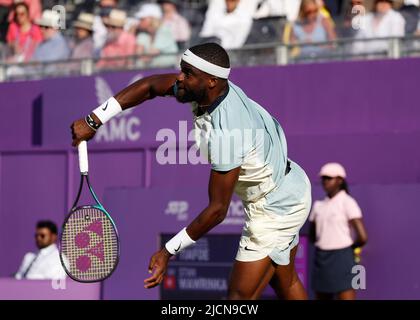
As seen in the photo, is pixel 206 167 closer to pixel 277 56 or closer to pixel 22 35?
pixel 277 56

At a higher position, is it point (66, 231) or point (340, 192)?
point (340, 192)

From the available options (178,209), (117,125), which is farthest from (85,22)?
(178,209)

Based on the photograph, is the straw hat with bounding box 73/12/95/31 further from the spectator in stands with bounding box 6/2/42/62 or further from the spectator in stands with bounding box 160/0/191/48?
the spectator in stands with bounding box 160/0/191/48

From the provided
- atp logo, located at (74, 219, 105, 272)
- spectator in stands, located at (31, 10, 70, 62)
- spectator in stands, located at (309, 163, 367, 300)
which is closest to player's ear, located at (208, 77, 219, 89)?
atp logo, located at (74, 219, 105, 272)

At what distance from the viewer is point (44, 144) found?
504 inches

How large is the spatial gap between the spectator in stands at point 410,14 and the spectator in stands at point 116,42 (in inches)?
125

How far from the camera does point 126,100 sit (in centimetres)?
634

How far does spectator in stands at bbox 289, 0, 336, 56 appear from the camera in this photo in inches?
442

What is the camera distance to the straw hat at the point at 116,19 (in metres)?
12.9

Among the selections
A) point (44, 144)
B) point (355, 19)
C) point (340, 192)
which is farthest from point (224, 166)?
point (44, 144)

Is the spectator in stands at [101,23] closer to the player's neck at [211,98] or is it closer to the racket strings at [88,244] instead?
the racket strings at [88,244]

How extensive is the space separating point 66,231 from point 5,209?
21.0 feet

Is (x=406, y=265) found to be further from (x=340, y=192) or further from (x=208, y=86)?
(x=208, y=86)

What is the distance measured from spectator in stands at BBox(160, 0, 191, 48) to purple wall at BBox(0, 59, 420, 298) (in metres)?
0.74
